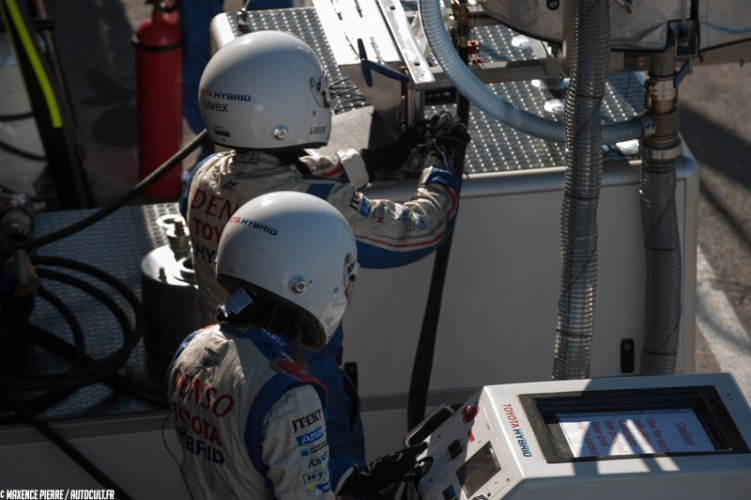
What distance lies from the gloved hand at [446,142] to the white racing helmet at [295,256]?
592 millimetres

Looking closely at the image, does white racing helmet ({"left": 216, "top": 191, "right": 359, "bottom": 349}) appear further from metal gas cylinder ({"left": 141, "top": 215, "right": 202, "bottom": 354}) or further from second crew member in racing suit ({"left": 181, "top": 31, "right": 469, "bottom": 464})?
metal gas cylinder ({"left": 141, "top": 215, "right": 202, "bottom": 354})

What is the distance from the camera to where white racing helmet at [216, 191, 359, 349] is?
2.23 meters

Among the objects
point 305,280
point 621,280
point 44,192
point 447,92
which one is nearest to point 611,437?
point 305,280

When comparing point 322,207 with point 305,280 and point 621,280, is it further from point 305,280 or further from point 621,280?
point 621,280

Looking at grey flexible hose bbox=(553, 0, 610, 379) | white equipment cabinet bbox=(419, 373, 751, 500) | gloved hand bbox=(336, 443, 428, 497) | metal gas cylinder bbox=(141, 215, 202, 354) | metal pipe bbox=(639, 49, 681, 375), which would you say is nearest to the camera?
white equipment cabinet bbox=(419, 373, 751, 500)

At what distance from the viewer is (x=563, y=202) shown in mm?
2738

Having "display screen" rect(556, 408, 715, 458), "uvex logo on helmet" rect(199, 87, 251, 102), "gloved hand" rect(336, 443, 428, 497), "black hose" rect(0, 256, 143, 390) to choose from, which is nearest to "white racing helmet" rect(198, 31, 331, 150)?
"uvex logo on helmet" rect(199, 87, 251, 102)

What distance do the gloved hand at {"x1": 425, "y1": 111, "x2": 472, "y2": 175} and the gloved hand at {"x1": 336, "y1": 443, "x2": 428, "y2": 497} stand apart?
81 centimetres

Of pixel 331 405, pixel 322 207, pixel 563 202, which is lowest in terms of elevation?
pixel 331 405

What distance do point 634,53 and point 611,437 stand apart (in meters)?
1.06

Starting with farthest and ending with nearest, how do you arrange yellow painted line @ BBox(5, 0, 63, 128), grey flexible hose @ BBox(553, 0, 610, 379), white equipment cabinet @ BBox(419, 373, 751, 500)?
yellow painted line @ BBox(5, 0, 63, 128) → grey flexible hose @ BBox(553, 0, 610, 379) → white equipment cabinet @ BBox(419, 373, 751, 500)

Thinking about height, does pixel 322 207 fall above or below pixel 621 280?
above

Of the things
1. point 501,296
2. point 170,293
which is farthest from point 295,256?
point 170,293

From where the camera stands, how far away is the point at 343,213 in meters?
2.65
